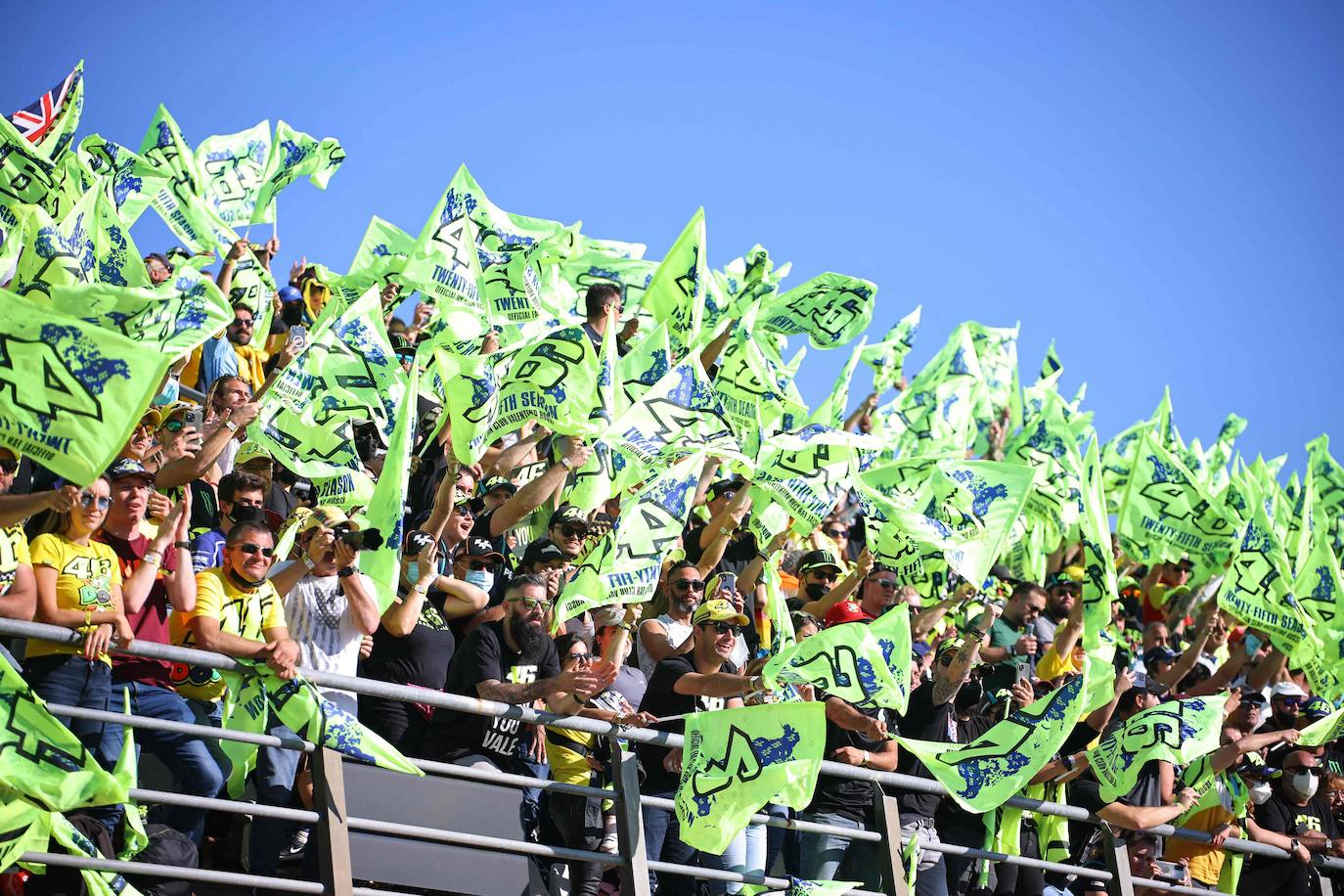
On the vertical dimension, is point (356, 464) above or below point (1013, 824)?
above

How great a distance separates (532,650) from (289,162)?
25.2 ft

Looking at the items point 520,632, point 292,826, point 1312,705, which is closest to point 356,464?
point 520,632

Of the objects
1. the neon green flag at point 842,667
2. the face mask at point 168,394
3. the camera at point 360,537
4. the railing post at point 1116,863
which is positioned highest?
the face mask at point 168,394

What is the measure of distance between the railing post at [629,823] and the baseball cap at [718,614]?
103cm

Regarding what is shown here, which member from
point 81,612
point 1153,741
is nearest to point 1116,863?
point 1153,741

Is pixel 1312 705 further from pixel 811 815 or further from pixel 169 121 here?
pixel 169 121

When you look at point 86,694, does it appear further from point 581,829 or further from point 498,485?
point 498,485

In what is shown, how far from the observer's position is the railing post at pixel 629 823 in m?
8.67

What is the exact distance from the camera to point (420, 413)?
13688 mm

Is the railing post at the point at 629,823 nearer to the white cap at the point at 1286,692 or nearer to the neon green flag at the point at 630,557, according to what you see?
the neon green flag at the point at 630,557

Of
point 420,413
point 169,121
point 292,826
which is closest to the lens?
point 292,826

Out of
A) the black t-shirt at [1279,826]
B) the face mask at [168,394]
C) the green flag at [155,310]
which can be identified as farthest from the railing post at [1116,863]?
the face mask at [168,394]

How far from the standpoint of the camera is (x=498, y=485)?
12258 mm

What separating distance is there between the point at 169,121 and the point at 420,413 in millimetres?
3513
